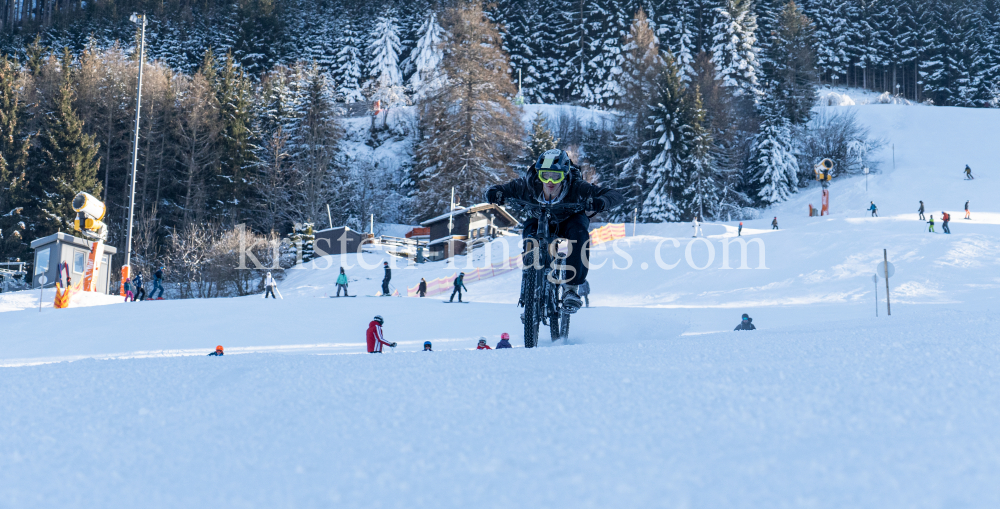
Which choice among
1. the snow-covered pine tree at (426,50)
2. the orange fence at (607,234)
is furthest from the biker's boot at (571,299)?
the snow-covered pine tree at (426,50)

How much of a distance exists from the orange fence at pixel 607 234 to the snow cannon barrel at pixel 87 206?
25.7 metres

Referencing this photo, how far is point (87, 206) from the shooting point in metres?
23.5

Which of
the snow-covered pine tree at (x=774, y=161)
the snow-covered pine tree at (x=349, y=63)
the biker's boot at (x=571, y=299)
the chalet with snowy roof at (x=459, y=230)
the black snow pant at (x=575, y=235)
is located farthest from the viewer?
the snow-covered pine tree at (x=349, y=63)

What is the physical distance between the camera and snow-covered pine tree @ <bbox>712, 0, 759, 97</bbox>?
69312 mm

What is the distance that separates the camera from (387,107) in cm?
7050

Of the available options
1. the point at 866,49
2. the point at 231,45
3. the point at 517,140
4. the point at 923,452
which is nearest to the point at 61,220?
the point at 517,140

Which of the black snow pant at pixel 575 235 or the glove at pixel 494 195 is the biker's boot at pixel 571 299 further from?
the glove at pixel 494 195

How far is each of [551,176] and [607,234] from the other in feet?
119

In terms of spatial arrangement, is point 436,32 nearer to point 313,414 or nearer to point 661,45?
point 661,45

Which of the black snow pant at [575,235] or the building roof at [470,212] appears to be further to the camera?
the building roof at [470,212]

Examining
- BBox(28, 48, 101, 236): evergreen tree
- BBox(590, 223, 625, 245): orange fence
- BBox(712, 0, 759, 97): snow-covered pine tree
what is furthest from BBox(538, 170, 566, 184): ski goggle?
BBox(712, 0, 759, 97): snow-covered pine tree

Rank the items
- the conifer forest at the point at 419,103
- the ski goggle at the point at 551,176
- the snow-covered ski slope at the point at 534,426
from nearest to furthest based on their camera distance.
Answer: the snow-covered ski slope at the point at 534,426
the ski goggle at the point at 551,176
the conifer forest at the point at 419,103

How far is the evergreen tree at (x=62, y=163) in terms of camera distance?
4519 centimetres

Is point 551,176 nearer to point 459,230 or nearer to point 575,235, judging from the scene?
point 575,235
